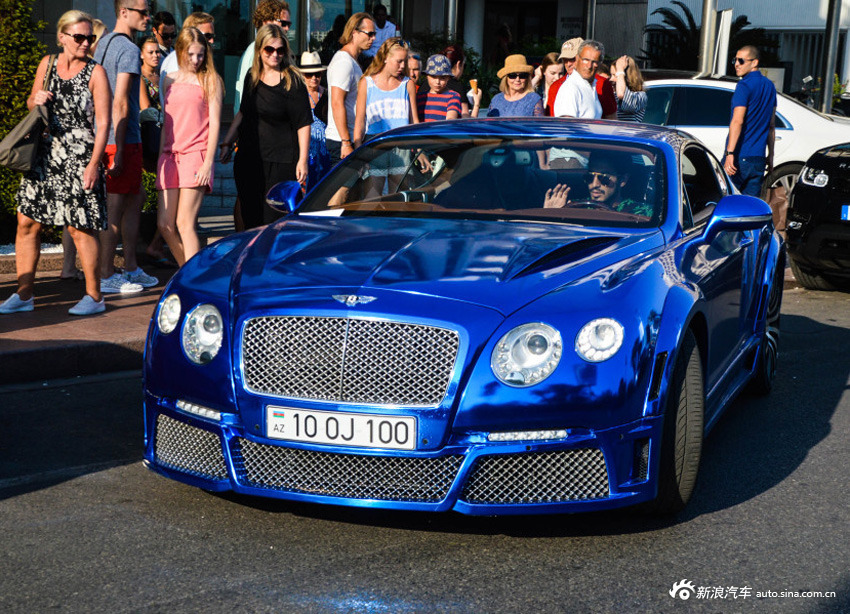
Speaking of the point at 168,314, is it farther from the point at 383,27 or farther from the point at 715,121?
the point at 383,27

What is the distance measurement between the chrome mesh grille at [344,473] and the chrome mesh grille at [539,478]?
0.10 metres

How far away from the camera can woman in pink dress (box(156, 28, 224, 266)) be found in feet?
26.6

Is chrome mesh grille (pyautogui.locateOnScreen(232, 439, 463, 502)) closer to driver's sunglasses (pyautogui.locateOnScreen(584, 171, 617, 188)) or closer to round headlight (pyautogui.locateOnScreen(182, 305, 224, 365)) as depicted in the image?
round headlight (pyautogui.locateOnScreen(182, 305, 224, 365))

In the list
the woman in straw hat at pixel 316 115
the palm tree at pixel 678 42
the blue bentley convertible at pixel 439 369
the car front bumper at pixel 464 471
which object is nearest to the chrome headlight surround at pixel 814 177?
the woman in straw hat at pixel 316 115

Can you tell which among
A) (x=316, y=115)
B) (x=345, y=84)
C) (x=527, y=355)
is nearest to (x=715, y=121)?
(x=316, y=115)

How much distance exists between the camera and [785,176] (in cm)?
1380

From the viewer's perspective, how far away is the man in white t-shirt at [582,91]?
9.24 metres

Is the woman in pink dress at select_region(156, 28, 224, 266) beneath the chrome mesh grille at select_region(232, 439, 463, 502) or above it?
above

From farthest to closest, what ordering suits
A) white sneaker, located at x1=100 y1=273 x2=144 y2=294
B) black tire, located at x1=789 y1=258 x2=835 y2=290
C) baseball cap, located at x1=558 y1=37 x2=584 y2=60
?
black tire, located at x1=789 y1=258 x2=835 y2=290, baseball cap, located at x1=558 y1=37 x2=584 y2=60, white sneaker, located at x1=100 y1=273 x2=144 y2=294

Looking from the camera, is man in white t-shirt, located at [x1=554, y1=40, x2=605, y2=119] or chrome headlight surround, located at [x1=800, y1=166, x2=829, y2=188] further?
chrome headlight surround, located at [x1=800, y1=166, x2=829, y2=188]

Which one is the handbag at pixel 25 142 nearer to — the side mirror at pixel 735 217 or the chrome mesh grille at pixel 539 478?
the side mirror at pixel 735 217

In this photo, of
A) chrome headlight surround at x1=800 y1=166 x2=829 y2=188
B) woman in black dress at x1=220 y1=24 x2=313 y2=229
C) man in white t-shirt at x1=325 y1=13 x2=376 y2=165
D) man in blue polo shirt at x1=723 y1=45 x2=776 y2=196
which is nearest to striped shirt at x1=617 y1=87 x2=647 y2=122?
man in blue polo shirt at x1=723 y1=45 x2=776 y2=196

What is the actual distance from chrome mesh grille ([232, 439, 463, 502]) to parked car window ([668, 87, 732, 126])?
10.5 m

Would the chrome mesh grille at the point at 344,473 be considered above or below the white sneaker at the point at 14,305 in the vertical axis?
above
